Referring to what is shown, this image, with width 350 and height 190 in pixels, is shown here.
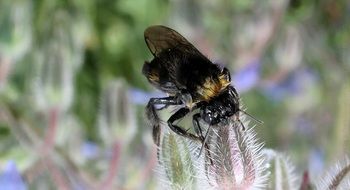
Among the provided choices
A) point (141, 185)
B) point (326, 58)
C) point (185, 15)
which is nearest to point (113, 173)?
point (141, 185)

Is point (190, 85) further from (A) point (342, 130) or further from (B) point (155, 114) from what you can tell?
(A) point (342, 130)

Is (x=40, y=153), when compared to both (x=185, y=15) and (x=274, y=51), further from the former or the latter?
(x=274, y=51)

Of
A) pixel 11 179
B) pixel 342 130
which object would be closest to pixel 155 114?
pixel 11 179

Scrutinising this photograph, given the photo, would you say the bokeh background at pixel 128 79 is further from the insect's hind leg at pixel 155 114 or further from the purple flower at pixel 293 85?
the insect's hind leg at pixel 155 114

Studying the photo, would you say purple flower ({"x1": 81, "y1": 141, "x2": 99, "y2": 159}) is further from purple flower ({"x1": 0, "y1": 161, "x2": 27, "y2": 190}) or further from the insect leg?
the insect leg

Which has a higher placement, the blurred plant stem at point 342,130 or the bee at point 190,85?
the blurred plant stem at point 342,130

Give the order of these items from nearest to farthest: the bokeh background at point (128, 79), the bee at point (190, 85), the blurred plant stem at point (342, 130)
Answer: the bee at point (190, 85) → the blurred plant stem at point (342, 130) → the bokeh background at point (128, 79)

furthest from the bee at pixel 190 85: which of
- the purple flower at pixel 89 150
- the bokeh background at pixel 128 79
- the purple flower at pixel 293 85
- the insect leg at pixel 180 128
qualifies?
the purple flower at pixel 293 85
